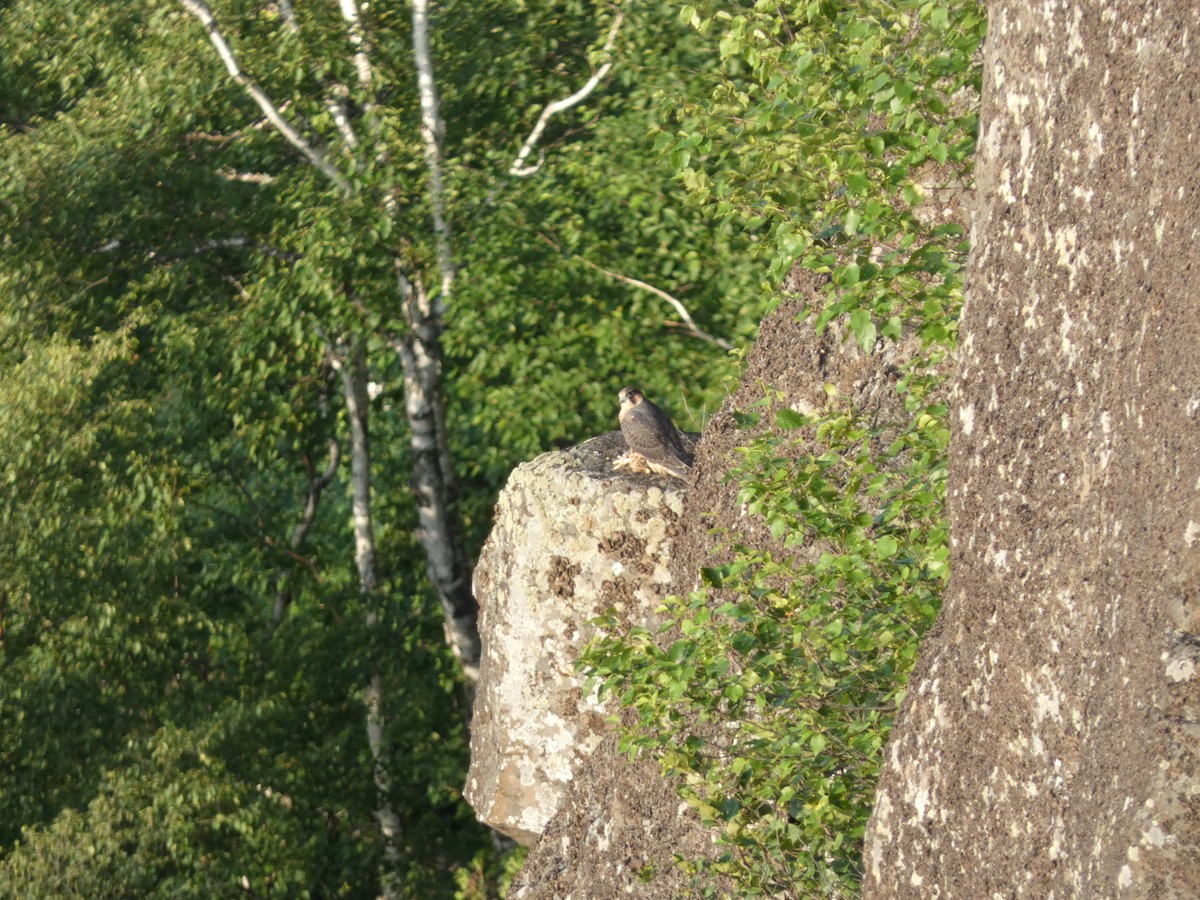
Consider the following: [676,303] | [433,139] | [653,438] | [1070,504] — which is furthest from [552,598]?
[433,139]

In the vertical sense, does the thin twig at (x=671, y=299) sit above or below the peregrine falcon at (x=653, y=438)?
below

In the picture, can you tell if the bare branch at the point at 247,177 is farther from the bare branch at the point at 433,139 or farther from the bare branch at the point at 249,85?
the bare branch at the point at 433,139

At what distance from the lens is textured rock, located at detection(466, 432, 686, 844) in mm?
7969

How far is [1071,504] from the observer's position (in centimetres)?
356

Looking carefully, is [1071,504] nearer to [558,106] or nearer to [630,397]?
[630,397]

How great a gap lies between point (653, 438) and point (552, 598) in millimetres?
1184

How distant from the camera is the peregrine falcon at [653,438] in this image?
793 cm

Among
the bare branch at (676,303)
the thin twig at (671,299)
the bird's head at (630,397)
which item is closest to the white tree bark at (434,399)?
the thin twig at (671,299)

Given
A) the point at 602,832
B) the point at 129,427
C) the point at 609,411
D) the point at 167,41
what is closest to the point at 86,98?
the point at 167,41

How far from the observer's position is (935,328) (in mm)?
4637

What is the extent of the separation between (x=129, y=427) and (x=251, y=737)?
3264mm

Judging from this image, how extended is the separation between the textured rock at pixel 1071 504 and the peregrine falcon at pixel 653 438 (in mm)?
3870

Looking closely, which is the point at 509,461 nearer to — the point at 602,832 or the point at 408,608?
the point at 408,608

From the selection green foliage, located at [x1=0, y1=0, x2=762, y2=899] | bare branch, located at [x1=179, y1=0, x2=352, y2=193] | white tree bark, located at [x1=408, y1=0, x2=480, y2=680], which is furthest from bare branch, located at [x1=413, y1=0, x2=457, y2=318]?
bare branch, located at [x1=179, y1=0, x2=352, y2=193]
